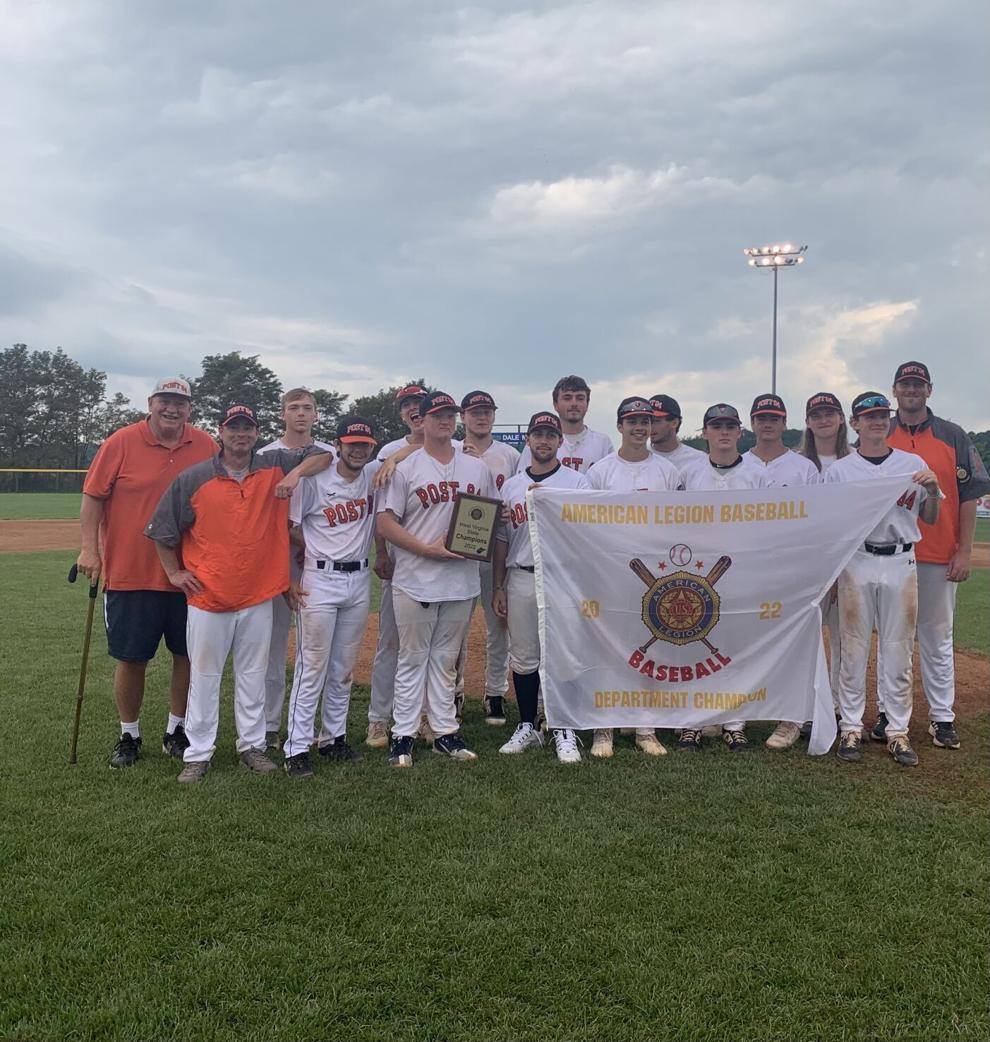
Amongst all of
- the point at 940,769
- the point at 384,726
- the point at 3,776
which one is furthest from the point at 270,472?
the point at 940,769

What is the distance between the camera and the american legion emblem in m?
4.89

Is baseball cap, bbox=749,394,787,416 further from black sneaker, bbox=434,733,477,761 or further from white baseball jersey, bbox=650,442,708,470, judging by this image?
black sneaker, bbox=434,733,477,761

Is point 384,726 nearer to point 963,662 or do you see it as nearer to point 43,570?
point 963,662

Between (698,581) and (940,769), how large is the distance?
5.60ft

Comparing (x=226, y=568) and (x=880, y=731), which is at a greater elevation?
(x=226, y=568)

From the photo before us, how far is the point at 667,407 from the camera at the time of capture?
17.9 feet

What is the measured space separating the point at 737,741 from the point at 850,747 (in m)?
0.65

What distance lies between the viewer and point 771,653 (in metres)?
4.89

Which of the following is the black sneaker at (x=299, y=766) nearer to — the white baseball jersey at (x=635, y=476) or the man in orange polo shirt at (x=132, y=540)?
the man in orange polo shirt at (x=132, y=540)

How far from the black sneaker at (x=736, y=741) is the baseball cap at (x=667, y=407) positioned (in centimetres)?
213

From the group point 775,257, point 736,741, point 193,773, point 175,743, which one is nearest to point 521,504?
point 736,741

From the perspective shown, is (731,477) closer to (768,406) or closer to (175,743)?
(768,406)

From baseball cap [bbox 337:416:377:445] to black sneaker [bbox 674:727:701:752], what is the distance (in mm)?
2646

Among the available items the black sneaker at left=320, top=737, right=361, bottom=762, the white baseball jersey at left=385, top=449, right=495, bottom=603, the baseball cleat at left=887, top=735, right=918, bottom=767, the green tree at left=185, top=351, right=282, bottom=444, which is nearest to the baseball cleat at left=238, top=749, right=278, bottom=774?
the black sneaker at left=320, top=737, right=361, bottom=762
